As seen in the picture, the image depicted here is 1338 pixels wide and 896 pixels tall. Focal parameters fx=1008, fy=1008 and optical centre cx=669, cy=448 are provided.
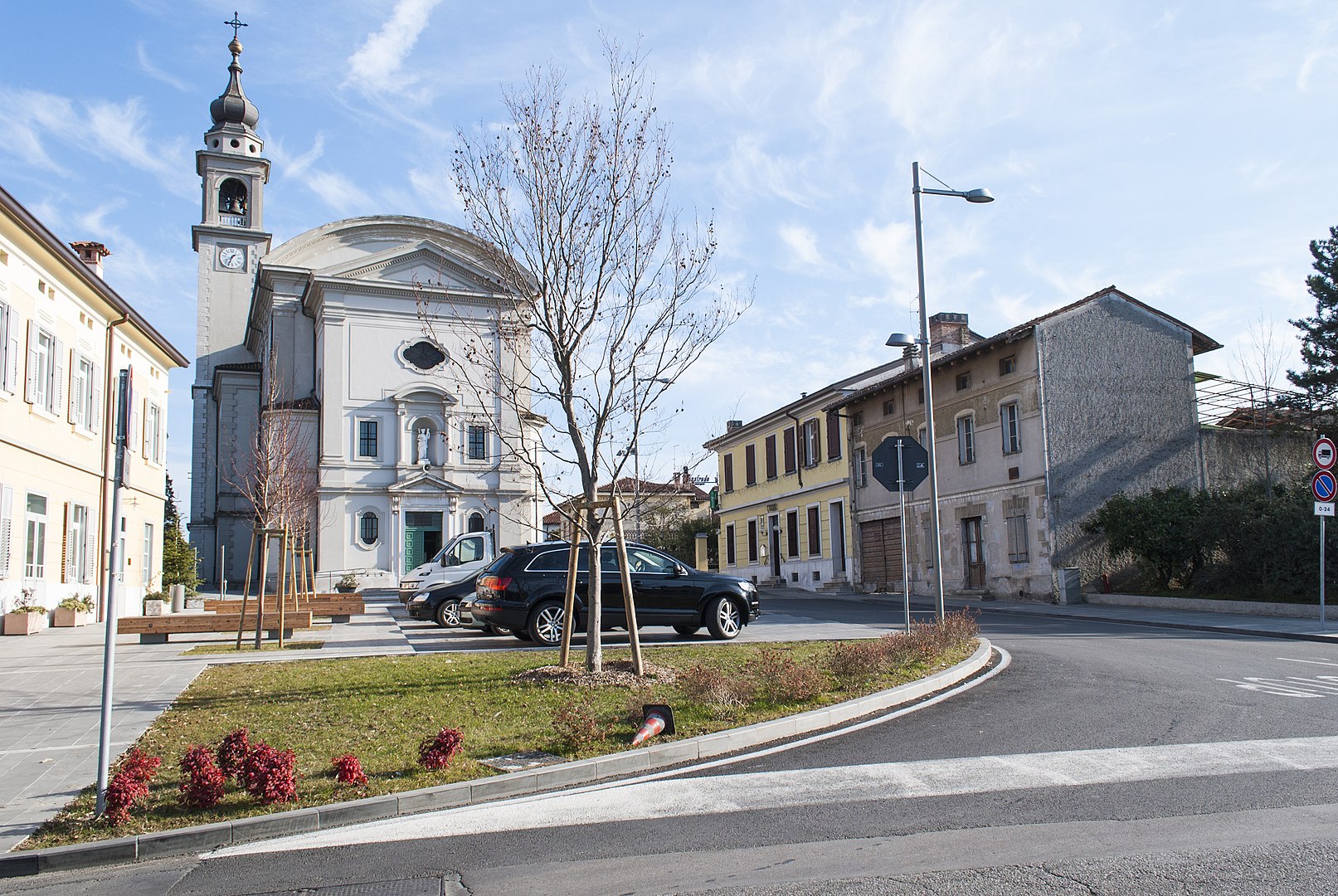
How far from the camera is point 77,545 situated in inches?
963

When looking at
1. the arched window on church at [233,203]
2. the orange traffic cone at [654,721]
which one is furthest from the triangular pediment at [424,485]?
the orange traffic cone at [654,721]

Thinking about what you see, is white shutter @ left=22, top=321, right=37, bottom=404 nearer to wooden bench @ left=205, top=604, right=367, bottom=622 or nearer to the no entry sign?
wooden bench @ left=205, top=604, right=367, bottom=622

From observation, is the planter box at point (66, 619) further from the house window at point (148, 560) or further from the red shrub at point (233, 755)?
the red shrub at point (233, 755)

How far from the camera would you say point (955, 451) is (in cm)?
3306

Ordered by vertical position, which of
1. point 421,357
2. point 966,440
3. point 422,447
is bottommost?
point 966,440

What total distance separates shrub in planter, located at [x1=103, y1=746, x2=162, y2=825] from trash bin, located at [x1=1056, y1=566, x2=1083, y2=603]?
25420 mm

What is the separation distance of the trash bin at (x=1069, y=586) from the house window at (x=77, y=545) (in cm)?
2520

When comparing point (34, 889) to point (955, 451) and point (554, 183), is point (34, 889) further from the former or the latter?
point (955, 451)

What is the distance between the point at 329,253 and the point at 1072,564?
3919cm

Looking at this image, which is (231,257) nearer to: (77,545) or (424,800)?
(77,545)

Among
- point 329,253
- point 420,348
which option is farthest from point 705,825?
point 329,253

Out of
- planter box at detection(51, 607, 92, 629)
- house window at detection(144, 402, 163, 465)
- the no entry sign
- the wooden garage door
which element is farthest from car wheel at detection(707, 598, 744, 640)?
house window at detection(144, 402, 163, 465)

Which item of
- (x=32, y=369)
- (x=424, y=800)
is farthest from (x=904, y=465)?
(x=32, y=369)

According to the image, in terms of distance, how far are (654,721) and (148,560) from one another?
1099 inches
